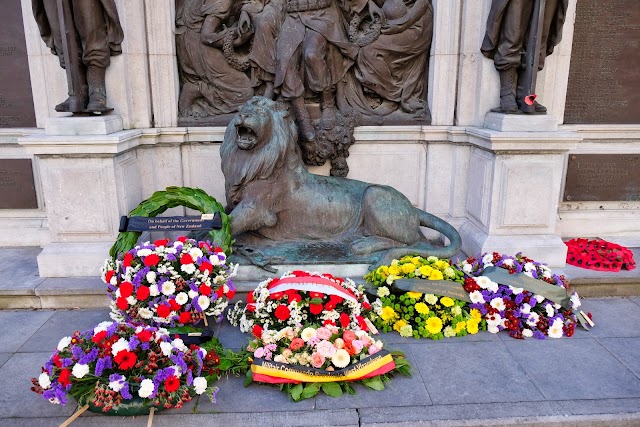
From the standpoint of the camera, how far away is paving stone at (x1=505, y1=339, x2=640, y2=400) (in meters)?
3.75

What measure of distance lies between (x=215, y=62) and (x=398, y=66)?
2099 mm

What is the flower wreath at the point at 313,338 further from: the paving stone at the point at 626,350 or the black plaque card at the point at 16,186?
the black plaque card at the point at 16,186

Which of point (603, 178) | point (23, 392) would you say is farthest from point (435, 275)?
point (23, 392)

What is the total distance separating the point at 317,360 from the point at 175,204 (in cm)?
239

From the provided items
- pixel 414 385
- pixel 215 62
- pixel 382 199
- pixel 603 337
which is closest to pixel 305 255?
pixel 382 199

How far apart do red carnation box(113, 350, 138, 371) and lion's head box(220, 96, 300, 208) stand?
2.24 metres

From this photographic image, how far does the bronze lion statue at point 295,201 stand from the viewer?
16.8 ft

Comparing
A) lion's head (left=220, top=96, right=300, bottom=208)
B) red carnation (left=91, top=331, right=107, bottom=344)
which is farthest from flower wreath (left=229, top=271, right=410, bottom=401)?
lion's head (left=220, top=96, right=300, bottom=208)

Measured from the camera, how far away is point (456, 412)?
351cm

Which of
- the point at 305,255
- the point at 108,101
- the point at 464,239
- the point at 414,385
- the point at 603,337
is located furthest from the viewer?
the point at 464,239

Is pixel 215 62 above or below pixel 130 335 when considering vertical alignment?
above

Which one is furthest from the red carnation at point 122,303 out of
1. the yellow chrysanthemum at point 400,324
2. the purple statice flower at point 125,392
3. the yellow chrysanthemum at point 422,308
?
the yellow chrysanthemum at point 422,308

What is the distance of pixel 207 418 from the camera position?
11.3 feet

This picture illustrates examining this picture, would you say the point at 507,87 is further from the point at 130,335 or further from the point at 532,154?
the point at 130,335
